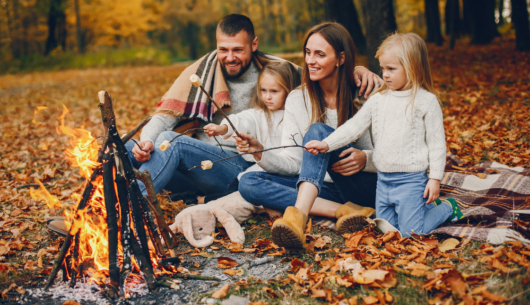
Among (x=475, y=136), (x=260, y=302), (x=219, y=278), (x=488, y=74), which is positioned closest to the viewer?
(x=260, y=302)

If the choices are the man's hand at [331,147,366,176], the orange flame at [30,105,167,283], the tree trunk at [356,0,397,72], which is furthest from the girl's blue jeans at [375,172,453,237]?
the tree trunk at [356,0,397,72]

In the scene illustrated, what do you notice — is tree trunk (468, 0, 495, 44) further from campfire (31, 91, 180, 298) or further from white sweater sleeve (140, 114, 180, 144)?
campfire (31, 91, 180, 298)

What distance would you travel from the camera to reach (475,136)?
4852 mm

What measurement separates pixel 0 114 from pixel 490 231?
381 inches

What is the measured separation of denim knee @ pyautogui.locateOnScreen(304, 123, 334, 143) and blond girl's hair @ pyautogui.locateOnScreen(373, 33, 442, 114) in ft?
2.06

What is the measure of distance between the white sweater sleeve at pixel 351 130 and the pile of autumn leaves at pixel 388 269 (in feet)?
2.20

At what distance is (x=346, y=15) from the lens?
10203 mm

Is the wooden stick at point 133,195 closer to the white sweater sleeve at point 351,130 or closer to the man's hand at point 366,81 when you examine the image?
the white sweater sleeve at point 351,130

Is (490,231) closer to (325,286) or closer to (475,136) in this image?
(325,286)

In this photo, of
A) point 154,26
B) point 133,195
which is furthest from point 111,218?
point 154,26

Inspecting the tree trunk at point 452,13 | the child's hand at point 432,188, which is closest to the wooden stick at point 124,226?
the child's hand at point 432,188

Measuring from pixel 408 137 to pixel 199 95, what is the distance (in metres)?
1.92

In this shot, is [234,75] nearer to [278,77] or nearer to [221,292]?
[278,77]

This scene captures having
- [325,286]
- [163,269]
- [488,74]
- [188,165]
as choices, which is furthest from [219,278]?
[488,74]
